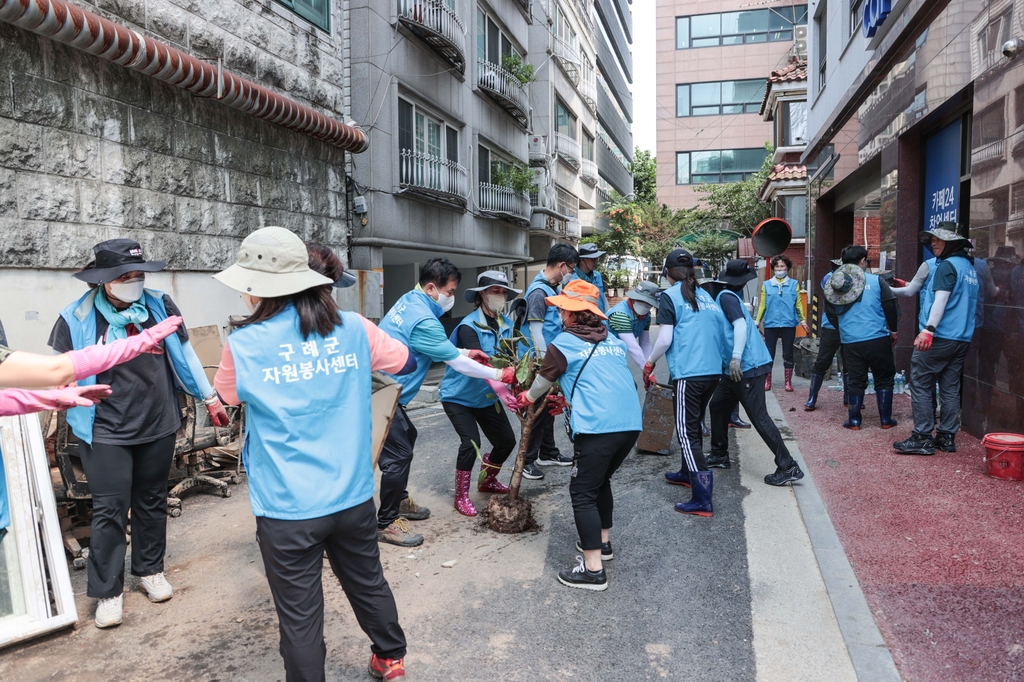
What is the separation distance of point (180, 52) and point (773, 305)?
313 inches

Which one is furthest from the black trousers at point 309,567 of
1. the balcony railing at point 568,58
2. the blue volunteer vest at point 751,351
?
the balcony railing at point 568,58

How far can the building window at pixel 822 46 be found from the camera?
1715cm

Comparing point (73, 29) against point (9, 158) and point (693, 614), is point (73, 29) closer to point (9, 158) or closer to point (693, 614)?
point (9, 158)

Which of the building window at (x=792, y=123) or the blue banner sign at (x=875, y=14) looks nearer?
the blue banner sign at (x=875, y=14)

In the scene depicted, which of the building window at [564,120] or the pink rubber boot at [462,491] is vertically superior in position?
the building window at [564,120]

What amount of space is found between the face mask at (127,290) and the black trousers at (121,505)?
0.77 metres

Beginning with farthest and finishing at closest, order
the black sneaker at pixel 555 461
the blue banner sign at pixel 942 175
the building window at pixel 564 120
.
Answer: the building window at pixel 564 120, the blue banner sign at pixel 942 175, the black sneaker at pixel 555 461

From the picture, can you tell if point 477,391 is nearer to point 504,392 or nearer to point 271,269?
point 504,392

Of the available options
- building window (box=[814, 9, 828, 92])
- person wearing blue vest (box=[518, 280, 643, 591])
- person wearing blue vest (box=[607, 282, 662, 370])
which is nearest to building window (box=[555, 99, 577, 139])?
building window (box=[814, 9, 828, 92])

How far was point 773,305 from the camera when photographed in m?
10.7

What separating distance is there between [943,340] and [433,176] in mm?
10235

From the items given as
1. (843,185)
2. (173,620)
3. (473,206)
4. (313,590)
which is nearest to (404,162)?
(473,206)

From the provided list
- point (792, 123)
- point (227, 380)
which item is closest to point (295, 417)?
point (227, 380)

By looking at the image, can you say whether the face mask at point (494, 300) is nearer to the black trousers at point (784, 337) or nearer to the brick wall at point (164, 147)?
the brick wall at point (164, 147)
